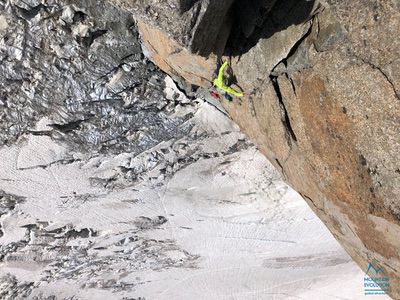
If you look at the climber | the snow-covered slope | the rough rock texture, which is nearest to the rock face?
the climber

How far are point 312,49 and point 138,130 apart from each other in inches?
A: 33.1

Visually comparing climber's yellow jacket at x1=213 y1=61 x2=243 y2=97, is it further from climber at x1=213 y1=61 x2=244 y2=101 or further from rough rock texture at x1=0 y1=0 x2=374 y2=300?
rough rock texture at x1=0 y1=0 x2=374 y2=300

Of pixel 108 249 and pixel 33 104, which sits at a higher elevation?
pixel 33 104

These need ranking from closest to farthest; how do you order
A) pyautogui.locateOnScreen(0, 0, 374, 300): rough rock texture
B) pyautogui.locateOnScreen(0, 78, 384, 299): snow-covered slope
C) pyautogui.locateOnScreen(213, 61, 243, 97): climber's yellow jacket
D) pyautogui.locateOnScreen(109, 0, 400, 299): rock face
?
pyautogui.locateOnScreen(109, 0, 400, 299): rock face → pyautogui.locateOnScreen(213, 61, 243, 97): climber's yellow jacket → pyautogui.locateOnScreen(0, 0, 374, 300): rough rock texture → pyautogui.locateOnScreen(0, 78, 384, 299): snow-covered slope

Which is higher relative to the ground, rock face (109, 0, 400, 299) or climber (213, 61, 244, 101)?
climber (213, 61, 244, 101)

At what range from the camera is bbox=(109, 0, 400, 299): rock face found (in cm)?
88

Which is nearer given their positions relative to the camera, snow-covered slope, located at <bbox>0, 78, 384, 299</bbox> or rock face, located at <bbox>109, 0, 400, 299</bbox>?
rock face, located at <bbox>109, 0, 400, 299</bbox>

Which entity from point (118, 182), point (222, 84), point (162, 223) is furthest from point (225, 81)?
point (162, 223)

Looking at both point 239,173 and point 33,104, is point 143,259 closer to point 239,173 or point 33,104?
point 239,173

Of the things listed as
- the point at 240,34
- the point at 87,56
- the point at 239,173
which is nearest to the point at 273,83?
the point at 240,34

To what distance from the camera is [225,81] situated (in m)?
1.35

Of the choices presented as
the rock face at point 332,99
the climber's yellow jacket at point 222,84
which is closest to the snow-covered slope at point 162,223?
the climber's yellow jacket at point 222,84

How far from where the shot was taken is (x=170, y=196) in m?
2.03

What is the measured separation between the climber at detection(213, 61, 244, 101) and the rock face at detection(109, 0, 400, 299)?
30mm
